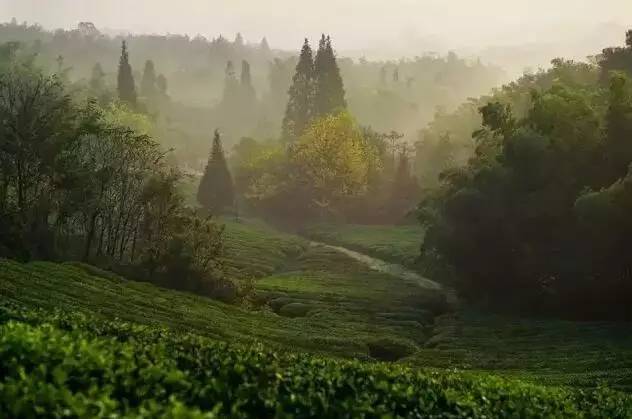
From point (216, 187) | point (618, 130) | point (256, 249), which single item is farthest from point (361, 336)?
point (216, 187)

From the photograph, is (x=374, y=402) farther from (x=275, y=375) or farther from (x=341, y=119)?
(x=341, y=119)

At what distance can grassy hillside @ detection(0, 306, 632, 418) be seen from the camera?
40.4 ft

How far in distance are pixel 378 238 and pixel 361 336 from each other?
60.8m

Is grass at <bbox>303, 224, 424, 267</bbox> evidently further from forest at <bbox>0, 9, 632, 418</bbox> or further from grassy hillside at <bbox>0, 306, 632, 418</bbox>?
grassy hillside at <bbox>0, 306, 632, 418</bbox>

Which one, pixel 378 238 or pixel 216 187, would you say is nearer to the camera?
pixel 378 238

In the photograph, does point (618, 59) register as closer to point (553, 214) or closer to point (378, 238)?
point (553, 214)

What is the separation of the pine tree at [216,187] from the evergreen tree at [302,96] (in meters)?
24.1

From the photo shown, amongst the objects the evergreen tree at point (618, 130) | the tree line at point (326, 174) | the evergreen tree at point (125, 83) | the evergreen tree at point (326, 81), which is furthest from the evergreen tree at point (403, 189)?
the evergreen tree at point (618, 130)

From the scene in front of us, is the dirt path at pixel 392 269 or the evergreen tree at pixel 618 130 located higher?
the evergreen tree at pixel 618 130

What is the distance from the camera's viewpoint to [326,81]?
474ft

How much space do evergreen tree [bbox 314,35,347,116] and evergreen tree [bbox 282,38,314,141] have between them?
71.3 inches

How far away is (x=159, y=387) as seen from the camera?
46.1 ft

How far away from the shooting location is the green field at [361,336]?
17.9 m

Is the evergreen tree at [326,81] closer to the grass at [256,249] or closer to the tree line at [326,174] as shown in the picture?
the tree line at [326,174]
